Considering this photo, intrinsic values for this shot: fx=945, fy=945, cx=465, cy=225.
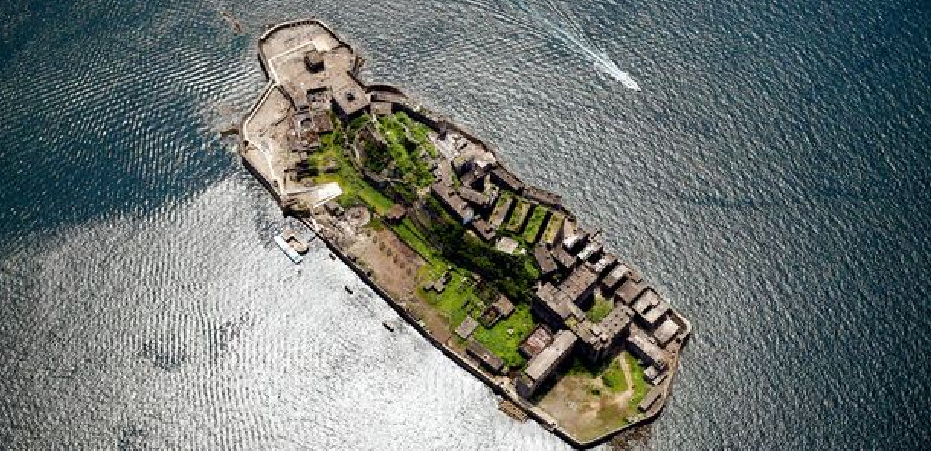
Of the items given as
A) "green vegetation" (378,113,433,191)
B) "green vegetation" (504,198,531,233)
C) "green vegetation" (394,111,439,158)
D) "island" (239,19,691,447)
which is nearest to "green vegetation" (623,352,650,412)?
"island" (239,19,691,447)

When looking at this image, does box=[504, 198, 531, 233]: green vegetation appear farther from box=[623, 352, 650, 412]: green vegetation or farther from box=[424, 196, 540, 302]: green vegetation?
box=[623, 352, 650, 412]: green vegetation

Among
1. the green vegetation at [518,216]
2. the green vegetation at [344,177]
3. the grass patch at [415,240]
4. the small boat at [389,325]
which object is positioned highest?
the green vegetation at [518,216]

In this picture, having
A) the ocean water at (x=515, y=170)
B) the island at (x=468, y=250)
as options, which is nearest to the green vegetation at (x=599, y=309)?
the island at (x=468, y=250)

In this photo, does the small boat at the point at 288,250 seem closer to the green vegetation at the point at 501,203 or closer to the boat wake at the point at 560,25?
the green vegetation at the point at 501,203

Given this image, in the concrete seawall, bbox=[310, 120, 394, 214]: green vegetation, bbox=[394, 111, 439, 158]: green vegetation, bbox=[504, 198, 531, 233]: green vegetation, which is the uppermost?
bbox=[394, 111, 439, 158]: green vegetation

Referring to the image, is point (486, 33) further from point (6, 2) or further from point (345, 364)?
point (6, 2)

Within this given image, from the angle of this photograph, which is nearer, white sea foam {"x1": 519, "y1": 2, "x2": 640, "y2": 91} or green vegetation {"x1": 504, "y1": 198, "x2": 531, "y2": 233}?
green vegetation {"x1": 504, "y1": 198, "x2": 531, "y2": 233}

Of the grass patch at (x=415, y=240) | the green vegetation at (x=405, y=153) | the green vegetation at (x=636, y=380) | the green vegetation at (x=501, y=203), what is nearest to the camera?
the green vegetation at (x=636, y=380)
